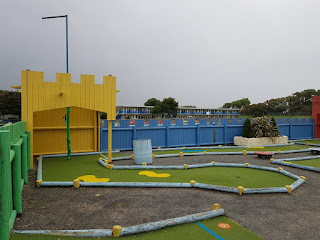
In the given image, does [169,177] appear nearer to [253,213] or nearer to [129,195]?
[129,195]

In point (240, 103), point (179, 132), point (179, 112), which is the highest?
point (240, 103)

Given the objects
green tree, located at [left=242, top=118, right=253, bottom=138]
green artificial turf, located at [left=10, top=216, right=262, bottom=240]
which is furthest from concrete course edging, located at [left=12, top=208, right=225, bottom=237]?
green tree, located at [left=242, top=118, right=253, bottom=138]

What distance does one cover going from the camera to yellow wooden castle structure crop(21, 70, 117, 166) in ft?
30.4

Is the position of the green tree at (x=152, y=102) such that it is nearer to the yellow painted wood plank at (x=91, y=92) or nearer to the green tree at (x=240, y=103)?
the green tree at (x=240, y=103)

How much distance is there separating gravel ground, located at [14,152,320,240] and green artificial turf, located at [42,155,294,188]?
0.78 meters

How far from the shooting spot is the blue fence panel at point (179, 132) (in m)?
14.6

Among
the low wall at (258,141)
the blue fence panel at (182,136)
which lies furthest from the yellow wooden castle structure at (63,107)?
the low wall at (258,141)

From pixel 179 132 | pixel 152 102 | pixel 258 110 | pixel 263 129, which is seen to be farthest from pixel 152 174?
pixel 152 102

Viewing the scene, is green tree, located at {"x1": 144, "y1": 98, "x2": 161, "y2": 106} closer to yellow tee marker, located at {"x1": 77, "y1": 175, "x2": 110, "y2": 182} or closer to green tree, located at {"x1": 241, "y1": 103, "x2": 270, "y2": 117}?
green tree, located at {"x1": 241, "y1": 103, "x2": 270, "y2": 117}

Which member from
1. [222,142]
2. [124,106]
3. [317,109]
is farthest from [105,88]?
[124,106]

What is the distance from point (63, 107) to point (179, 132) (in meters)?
8.81

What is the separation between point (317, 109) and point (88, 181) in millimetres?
23197

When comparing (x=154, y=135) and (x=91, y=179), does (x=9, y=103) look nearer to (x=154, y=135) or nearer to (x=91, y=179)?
(x=154, y=135)

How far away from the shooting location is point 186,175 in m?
8.03
